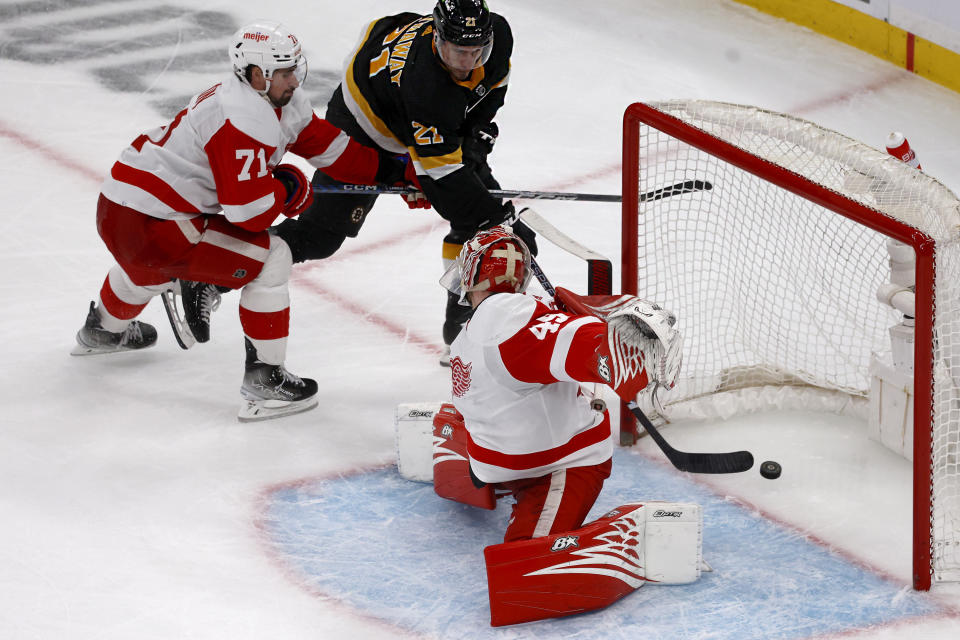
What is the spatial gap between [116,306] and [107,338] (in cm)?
15

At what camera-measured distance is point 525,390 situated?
2635 mm

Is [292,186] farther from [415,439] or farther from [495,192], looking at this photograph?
[415,439]

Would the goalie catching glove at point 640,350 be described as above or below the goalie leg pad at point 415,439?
above

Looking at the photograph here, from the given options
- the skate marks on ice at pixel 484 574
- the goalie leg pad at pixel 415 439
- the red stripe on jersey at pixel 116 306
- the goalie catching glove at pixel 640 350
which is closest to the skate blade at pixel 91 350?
the red stripe on jersey at pixel 116 306

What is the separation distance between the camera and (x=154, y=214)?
325 centimetres

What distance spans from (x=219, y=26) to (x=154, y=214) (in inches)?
121

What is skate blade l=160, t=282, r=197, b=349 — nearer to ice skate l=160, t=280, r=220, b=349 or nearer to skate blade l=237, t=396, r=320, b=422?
ice skate l=160, t=280, r=220, b=349

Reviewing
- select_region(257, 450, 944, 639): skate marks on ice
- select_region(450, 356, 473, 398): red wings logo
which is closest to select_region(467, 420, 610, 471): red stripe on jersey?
select_region(450, 356, 473, 398): red wings logo

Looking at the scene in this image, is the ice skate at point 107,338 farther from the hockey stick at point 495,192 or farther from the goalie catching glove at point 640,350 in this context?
the goalie catching glove at point 640,350

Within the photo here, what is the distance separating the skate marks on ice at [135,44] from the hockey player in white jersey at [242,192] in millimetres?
2084

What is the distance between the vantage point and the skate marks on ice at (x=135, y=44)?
220 inches

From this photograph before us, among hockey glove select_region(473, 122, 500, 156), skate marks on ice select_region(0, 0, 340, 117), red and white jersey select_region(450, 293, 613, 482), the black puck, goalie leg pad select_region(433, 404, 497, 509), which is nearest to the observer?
red and white jersey select_region(450, 293, 613, 482)

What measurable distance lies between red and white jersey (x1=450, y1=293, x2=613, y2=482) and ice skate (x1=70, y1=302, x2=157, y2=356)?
1.35m

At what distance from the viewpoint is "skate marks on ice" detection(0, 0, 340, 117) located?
5.58m
